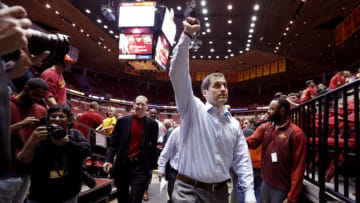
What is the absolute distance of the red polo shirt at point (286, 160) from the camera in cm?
267

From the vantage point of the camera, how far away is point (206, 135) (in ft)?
6.55

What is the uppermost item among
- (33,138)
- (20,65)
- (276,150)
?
(20,65)

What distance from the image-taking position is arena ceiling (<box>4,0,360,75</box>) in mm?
9562

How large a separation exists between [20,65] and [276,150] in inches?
112

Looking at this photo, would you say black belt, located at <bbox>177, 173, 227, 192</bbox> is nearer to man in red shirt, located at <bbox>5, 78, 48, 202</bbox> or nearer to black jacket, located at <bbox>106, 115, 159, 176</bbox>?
man in red shirt, located at <bbox>5, 78, 48, 202</bbox>

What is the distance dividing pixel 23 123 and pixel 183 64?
140 cm

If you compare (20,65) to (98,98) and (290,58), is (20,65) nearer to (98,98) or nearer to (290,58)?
(290,58)

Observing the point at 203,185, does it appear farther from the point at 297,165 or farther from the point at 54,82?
the point at 54,82

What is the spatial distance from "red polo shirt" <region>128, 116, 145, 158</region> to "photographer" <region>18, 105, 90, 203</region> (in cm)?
105

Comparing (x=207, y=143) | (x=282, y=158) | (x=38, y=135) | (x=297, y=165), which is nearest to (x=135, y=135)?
(x=38, y=135)

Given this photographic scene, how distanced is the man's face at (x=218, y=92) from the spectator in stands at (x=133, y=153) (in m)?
1.67

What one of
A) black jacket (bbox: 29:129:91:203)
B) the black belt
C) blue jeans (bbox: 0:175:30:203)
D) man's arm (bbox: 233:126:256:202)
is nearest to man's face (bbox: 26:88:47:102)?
black jacket (bbox: 29:129:91:203)

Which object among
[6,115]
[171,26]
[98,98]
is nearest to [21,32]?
[6,115]

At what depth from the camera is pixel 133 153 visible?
340 cm
